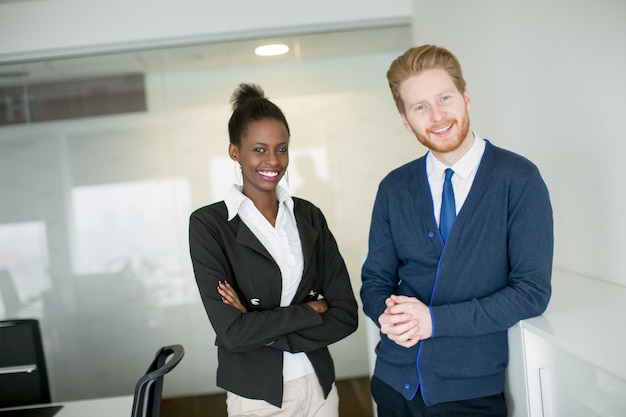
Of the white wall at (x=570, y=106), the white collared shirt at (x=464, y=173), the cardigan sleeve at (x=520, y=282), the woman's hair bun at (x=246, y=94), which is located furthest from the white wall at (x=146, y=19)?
the cardigan sleeve at (x=520, y=282)

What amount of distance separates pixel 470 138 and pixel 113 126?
2.69 metres

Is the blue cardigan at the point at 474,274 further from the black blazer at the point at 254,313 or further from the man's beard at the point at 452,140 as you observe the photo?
the black blazer at the point at 254,313

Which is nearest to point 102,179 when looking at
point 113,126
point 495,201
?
point 113,126

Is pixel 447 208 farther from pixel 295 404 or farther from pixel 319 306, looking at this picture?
pixel 295 404

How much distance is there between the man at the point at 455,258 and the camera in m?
1.66

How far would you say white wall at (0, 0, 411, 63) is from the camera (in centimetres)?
382

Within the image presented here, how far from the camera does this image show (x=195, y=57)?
12.8ft

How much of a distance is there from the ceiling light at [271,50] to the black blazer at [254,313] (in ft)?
6.65

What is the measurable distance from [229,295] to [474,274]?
0.76 meters

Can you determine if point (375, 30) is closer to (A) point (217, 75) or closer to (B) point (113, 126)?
(A) point (217, 75)

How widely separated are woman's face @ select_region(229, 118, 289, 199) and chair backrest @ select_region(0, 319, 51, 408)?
1.45 metres

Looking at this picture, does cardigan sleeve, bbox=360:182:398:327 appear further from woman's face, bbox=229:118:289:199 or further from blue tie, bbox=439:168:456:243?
woman's face, bbox=229:118:289:199

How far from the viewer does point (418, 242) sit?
182 centimetres

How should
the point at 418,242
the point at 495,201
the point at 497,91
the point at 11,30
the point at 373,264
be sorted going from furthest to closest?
the point at 11,30
the point at 497,91
the point at 373,264
the point at 418,242
the point at 495,201
